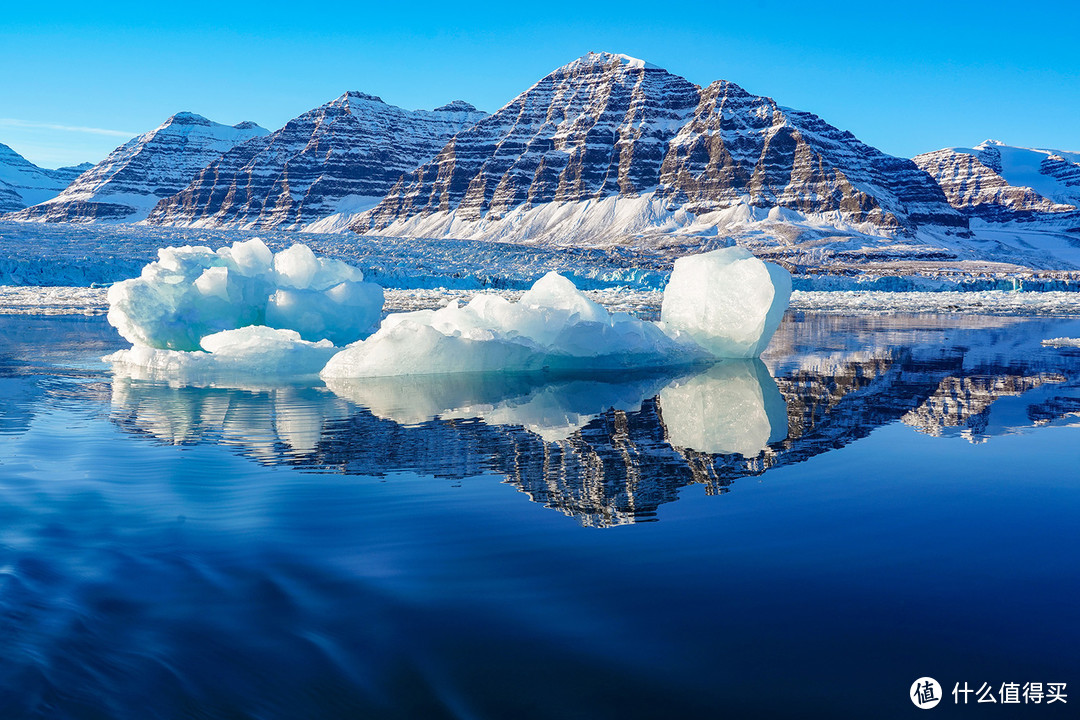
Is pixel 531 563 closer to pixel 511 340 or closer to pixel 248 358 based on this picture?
pixel 511 340

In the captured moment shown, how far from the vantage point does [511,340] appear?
45.8 ft

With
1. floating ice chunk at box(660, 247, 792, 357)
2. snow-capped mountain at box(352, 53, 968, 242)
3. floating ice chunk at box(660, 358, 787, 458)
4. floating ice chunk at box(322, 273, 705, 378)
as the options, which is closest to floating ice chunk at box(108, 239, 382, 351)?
floating ice chunk at box(322, 273, 705, 378)

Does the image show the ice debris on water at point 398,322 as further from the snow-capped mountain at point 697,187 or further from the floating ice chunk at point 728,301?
the snow-capped mountain at point 697,187

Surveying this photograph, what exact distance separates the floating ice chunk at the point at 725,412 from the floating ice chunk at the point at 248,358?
6.27 metres

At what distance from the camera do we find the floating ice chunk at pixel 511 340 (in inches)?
528

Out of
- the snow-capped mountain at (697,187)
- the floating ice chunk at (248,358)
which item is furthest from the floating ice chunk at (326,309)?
the snow-capped mountain at (697,187)

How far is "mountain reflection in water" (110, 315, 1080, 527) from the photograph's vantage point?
7.60 m

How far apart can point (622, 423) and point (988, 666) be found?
20.2ft

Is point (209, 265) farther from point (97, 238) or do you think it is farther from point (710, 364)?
point (97, 238)

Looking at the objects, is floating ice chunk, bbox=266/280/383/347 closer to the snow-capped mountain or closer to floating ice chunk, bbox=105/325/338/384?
floating ice chunk, bbox=105/325/338/384

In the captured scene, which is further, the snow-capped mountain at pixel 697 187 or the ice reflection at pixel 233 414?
the snow-capped mountain at pixel 697 187

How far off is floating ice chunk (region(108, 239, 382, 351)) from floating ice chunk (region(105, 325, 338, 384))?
1.42 m

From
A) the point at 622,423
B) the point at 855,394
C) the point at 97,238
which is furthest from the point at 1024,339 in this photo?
the point at 97,238

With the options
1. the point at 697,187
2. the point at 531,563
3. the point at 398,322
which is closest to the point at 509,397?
the point at 398,322
